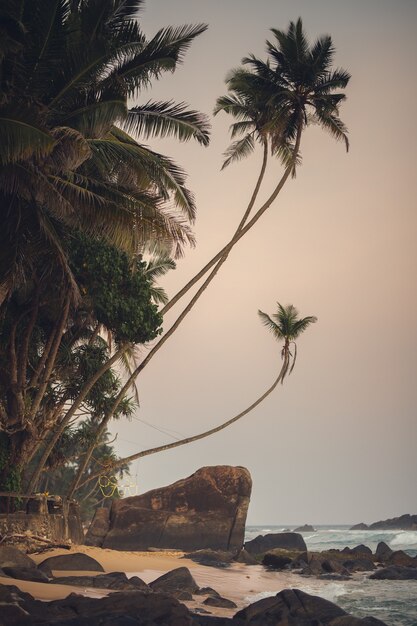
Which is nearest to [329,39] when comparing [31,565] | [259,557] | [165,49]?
[165,49]

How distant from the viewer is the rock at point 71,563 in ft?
46.1

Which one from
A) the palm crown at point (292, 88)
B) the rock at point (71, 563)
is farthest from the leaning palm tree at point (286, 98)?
the rock at point (71, 563)

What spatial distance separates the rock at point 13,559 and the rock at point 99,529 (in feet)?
58.5

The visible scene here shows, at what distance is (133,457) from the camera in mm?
23750

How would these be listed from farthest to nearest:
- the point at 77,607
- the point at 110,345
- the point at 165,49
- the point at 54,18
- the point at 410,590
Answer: the point at 110,345 < the point at 410,590 < the point at 165,49 < the point at 54,18 < the point at 77,607

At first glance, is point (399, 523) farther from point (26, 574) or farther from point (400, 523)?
point (26, 574)

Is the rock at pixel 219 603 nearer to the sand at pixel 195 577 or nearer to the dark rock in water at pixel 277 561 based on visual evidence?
the sand at pixel 195 577

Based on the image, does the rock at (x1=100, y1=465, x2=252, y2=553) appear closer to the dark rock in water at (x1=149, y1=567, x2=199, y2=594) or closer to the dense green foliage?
the dense green foliage

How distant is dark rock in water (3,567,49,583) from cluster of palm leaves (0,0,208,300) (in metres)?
5.52

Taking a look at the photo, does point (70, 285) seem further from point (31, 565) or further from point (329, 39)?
point (329, 39)

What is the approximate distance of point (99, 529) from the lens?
1240 inches

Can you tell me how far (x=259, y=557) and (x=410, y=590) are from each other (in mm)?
13050

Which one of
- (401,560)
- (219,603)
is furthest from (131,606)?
(401,560)

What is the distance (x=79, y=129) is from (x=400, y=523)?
128404 mm
